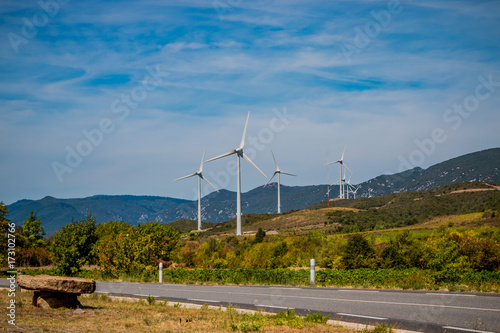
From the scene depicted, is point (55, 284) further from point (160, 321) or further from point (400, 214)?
point (400, 214)

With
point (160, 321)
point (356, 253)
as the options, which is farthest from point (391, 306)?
point (356, 253)

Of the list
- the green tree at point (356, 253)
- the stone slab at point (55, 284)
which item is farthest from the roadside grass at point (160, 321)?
the green tree at point (356, 253)

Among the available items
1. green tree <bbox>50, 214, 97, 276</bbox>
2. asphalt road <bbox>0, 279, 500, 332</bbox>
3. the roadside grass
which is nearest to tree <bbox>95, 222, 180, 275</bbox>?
green tree <bbox>50, 214, 97, 276</bbox>

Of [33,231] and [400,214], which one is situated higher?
[400,214]

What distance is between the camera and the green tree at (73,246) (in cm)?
3500

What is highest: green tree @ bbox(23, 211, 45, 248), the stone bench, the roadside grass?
green tree @ bbox(23, 211, 45, 248)

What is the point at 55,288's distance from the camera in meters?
12.6

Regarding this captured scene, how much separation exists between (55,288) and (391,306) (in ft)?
27.3

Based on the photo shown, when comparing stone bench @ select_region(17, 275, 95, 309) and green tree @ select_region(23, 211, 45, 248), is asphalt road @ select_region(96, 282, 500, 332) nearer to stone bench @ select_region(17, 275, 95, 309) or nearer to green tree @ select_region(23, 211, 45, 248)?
stone bench @ select_region(17, 275, 95, 309)

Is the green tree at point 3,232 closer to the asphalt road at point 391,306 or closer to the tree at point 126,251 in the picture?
the tree at point 126,251

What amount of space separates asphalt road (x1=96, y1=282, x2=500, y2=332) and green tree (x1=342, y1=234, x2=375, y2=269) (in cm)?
1163

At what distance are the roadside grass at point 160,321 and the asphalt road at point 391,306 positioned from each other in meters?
1.27

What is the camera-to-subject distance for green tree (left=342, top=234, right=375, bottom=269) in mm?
28938

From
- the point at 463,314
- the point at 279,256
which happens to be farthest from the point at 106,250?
the point at 463,314
